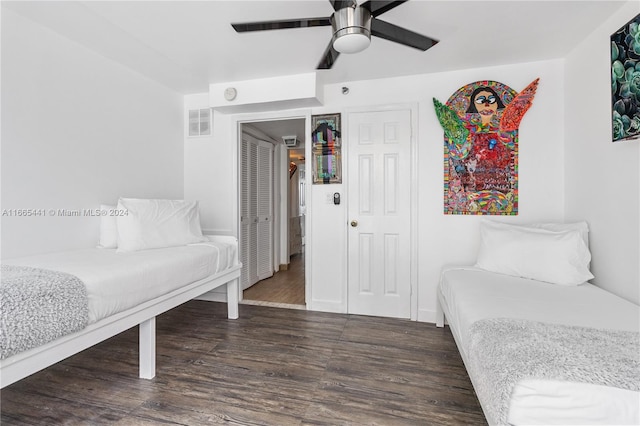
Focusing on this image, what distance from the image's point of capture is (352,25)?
160 centimetres

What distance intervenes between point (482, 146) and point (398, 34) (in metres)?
1.55

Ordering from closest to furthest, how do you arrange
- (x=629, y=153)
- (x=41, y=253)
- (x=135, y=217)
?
1. (x=629, y=153)
2. (x=41, y=253)
3. (x=135, y=217)

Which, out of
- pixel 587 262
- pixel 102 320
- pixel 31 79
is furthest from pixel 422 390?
pixel 31 79

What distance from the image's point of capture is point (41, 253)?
2156 mm

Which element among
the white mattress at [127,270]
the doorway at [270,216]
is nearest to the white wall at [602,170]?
the doorway at [270,216]

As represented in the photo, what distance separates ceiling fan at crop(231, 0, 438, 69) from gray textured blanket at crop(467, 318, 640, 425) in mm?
1581

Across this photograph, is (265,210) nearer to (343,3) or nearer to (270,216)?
(270,216)

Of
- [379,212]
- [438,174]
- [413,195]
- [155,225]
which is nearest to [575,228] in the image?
[438,174]

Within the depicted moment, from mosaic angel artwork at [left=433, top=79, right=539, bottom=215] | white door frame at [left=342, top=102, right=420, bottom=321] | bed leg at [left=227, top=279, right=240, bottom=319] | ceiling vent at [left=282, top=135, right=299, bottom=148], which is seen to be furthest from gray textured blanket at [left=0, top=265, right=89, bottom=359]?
ceiling vent at [left=282, top=135, right=299, bottom=148]

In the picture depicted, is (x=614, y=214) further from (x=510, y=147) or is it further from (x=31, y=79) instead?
(x=31, y=79)

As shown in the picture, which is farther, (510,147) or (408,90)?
(408,90)

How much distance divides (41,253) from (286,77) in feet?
8.02

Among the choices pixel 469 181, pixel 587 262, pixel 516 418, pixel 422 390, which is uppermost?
pixel 469 181

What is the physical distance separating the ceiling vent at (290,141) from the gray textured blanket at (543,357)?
4042mm
